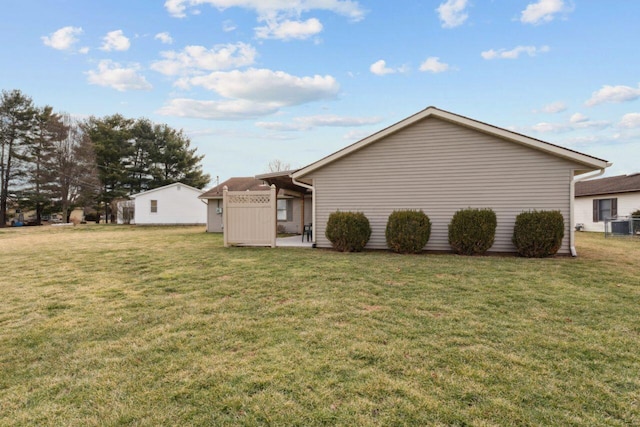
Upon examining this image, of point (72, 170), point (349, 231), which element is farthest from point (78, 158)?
point (349, 231)

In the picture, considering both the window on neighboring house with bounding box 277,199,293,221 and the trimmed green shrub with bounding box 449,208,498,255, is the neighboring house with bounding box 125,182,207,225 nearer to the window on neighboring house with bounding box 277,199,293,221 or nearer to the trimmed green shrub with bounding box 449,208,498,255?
the window on neighboring house with bounding box 277,199,293,221

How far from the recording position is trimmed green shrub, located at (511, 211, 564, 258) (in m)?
8.30

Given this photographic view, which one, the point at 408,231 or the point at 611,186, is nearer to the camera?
the point at 408,231

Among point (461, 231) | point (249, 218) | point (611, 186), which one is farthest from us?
point (611, 186)

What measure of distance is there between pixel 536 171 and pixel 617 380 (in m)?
7.80

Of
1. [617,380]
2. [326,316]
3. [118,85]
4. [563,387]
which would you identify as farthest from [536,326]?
[118,85]

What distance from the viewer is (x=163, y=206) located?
27547 mm

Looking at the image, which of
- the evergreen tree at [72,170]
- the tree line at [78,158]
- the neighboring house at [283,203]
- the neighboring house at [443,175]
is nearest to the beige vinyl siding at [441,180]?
the neighboring house at [443,175]

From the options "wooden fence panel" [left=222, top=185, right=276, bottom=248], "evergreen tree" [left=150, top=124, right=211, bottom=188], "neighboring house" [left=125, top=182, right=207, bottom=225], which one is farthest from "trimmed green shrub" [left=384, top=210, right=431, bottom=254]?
A: "evergreen tree" [left=150, top=124, right=211, bottom=188]

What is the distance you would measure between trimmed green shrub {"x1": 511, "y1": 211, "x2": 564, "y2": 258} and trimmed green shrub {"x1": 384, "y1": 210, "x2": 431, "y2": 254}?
236cm

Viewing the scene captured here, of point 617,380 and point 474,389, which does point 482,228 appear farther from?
point 474,389

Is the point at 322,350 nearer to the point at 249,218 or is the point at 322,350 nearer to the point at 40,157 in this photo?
the point at 249,218

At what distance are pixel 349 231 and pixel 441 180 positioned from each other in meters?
3.13

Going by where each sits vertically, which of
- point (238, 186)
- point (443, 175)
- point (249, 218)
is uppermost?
point (238, 186)
